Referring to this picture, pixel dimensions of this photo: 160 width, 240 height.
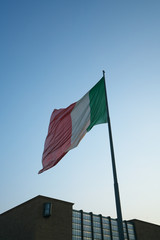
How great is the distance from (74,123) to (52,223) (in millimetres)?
21634

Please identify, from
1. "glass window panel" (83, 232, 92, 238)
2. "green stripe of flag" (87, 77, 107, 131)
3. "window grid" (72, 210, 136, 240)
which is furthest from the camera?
"glass window panel" (83, 232, 92, 238)

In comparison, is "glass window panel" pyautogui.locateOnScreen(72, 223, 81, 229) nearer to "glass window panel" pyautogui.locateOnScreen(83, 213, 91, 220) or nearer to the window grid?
the window grid

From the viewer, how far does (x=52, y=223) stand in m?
30.4

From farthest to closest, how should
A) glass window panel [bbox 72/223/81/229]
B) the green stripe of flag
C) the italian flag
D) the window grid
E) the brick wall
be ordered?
1. the window grid
2. glass window panel [bbox 72/223/81/229]
3. the brick wall
4. the italian flag
5. the green stripe of flag

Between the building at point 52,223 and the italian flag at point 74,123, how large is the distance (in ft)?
61.0

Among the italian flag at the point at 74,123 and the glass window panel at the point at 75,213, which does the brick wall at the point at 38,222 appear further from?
the italian flag at the point at 74,123

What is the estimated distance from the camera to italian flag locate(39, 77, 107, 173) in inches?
494

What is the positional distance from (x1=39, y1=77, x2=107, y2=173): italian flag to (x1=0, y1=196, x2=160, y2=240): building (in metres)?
18.6

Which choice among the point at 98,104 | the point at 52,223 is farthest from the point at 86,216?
the point at 98,104

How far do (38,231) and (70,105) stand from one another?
67.6 ft

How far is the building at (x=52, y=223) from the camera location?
2972 centimetres

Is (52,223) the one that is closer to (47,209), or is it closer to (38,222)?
(47,209)

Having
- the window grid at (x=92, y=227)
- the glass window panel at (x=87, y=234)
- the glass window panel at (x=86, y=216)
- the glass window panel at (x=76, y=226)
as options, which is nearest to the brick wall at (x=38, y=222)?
the glass window panel at (x=76, y=226)

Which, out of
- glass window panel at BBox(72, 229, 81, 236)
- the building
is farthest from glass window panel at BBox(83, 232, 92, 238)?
glass window panel at BBox(72, 229, 81, 236)
